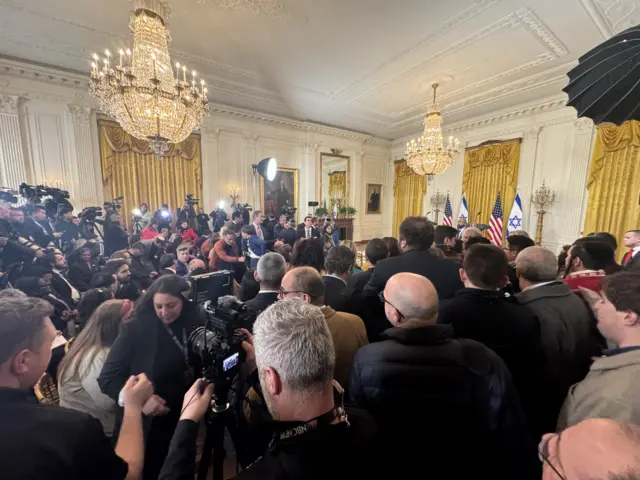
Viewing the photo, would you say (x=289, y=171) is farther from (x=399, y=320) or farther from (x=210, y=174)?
(x=399, y=320)

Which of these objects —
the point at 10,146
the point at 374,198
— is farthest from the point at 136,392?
the point at 374,198

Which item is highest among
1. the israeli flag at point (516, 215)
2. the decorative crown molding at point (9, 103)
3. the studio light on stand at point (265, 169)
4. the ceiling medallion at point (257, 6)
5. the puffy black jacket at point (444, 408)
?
the ceiling medallion at point (257, 6)

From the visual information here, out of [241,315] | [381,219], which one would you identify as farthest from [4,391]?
[381,219]

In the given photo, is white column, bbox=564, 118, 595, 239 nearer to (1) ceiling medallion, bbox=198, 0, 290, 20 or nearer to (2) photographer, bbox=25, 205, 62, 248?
(1) ceiling medallion, bbox=198, 0, 290, 20

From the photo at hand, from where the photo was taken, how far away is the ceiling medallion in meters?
3.97

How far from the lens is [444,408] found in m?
1.02

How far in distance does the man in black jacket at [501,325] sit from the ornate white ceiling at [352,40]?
14.5ft

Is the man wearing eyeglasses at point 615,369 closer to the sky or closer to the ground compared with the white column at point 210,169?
closer to the ground

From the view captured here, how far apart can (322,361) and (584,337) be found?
171 cm

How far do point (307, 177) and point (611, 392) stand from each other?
983cm

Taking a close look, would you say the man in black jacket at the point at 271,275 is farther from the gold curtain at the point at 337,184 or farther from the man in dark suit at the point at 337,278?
the gold curtain at the point at 337,184

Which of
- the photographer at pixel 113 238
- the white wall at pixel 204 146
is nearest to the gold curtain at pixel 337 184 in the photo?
the white wall at pixel 204 146

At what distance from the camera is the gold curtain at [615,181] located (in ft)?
20.7

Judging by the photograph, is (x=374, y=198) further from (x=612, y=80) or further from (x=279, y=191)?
(x=612, y=80)
